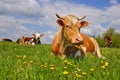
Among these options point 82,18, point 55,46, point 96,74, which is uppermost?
point 82,18

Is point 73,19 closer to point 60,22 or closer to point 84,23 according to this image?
point 60,22

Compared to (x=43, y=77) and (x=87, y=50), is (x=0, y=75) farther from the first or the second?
(x=87, y=50)

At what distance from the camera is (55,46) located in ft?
38.9

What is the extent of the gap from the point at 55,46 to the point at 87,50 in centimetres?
217

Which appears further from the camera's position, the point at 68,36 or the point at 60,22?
the point at 60,22

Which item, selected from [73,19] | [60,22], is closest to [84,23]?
[73,19]

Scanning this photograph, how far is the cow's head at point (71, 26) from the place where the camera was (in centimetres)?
1066

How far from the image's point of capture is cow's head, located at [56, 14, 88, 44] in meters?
10.7

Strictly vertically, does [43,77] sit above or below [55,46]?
below

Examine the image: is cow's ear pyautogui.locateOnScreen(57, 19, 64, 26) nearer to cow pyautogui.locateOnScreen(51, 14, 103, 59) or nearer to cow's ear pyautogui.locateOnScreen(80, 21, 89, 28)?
cow pyautogui.locateOnScreen(51, 14, 103, 59)

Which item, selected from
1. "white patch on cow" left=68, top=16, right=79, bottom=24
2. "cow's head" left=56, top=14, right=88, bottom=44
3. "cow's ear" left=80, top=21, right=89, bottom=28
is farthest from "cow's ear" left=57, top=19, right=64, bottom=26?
"cow's ear" left=80, top=21, right=89, bottom=28

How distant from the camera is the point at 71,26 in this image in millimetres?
11008

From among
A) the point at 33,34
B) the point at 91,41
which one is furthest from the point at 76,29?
the point at 33,34

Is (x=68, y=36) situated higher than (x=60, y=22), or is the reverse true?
(x=60, y=22)
